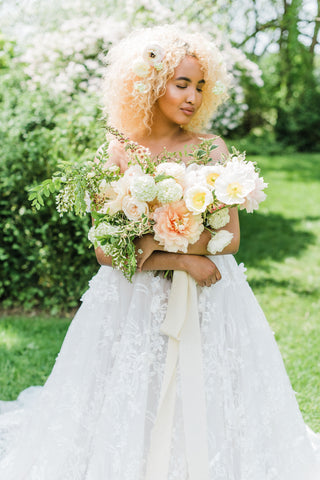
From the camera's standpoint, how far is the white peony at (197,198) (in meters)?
1.88

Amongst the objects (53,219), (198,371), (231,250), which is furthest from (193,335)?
(53,219)

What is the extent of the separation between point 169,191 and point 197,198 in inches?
4.3

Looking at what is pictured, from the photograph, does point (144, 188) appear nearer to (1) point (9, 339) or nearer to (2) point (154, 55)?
(2) point (154, 55)

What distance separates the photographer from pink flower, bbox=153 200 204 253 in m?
1.93

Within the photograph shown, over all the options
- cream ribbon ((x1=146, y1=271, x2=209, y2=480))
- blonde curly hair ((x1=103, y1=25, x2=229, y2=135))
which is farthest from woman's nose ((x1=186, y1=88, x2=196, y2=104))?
cream ribbon ((x1=146, y1=271, x2=209, y2=480))

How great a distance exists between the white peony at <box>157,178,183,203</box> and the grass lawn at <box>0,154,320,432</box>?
1.91 metres

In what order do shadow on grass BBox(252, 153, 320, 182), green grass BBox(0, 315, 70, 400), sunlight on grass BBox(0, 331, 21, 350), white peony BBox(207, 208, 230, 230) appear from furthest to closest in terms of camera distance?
shadow on grass BBox(252, 153, 320, 182) < sunlight on grass BBox(0, 331, 21, 350) < green grass BBox(0, 315, 70, 400) < white peony BBox(207, 208, 230, 230)

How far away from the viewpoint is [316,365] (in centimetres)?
378

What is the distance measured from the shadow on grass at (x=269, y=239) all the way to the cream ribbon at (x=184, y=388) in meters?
4.19

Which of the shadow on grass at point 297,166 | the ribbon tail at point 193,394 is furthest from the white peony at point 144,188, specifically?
the shadow on grass at point 297,166

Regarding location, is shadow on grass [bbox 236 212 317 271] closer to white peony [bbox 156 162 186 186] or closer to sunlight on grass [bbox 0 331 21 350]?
sunlight on grass [bbox 0 331 21 350]

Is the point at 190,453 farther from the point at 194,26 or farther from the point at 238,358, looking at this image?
the point at 194,26

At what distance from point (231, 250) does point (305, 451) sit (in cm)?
103

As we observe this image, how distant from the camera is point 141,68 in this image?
227 cm
